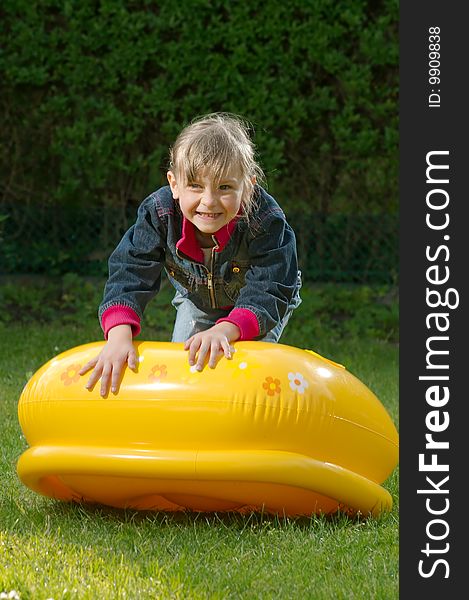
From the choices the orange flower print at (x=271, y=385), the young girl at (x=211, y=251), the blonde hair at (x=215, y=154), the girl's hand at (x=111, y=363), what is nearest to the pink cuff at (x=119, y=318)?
the young girl at (x=211, y=251)

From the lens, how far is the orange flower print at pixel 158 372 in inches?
128

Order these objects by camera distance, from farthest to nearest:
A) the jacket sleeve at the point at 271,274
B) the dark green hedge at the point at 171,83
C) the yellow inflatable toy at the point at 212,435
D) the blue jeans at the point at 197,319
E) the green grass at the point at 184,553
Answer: the dark green hedge at the point at 171,83 → the blue jeans at the point at 197,319 → the jacket sleeve at the point at 271,274 → the yellow inflatable toy at the point at 212,435 → the green grass at the point at 184,553

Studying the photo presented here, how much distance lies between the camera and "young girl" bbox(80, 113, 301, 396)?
3484 millimetres

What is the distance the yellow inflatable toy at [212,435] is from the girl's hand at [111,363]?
0.09ft

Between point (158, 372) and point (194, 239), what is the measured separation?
25.7 inches

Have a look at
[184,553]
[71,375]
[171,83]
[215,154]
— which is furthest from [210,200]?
[171,83]

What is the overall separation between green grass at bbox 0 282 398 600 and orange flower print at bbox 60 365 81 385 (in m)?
0.42

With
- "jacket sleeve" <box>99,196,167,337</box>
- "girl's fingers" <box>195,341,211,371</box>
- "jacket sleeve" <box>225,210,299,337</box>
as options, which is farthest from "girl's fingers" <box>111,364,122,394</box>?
"jacket sleeve" <box>225,210,299,337</box>

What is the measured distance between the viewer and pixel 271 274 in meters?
3.72

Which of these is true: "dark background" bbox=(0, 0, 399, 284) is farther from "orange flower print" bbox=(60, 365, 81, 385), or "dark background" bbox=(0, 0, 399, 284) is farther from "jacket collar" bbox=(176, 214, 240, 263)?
"orange flower print" bbox=(60, 365, 81, 385)

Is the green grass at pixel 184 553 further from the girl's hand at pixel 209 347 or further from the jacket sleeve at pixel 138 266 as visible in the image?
the jacket sleeve at pixel 138 266

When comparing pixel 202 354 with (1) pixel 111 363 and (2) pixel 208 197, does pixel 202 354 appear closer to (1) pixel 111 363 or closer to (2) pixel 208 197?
(1) pixel 111 363

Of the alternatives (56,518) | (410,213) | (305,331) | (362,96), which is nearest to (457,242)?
(410,213)

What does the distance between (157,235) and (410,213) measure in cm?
110
